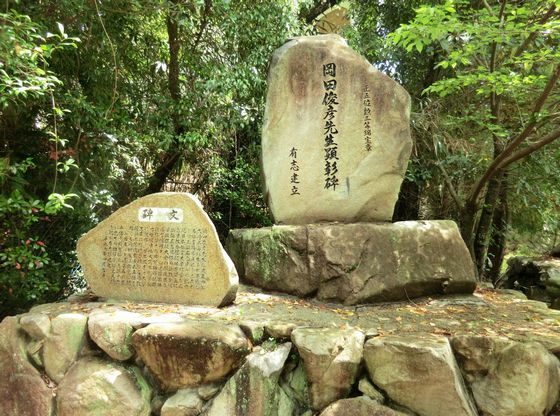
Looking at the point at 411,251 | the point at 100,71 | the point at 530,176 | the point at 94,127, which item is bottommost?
the point at 411,251

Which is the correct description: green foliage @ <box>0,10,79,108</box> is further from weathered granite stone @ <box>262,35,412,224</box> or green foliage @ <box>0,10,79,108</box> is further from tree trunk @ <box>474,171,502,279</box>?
tree trunk @ <box>474,171,502,279</box>

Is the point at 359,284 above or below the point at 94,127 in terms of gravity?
below

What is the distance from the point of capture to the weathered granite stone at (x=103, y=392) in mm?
3203

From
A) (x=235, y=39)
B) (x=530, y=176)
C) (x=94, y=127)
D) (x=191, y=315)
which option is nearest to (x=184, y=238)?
(x=191, y=315)

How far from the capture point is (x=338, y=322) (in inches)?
143

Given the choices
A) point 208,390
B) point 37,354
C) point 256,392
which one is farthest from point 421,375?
point 37,354

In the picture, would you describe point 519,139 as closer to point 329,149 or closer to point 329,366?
point 329,149

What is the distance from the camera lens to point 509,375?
2.87m

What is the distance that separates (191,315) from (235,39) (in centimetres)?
390

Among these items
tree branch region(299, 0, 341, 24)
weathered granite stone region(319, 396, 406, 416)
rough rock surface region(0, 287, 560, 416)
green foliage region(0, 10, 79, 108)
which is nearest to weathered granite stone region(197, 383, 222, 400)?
rough rock surface region(0, 287, 560, 416)

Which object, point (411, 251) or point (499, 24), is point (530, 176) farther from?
point (411, 251)

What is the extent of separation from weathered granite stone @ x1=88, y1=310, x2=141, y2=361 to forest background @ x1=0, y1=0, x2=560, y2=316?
1.09 meters

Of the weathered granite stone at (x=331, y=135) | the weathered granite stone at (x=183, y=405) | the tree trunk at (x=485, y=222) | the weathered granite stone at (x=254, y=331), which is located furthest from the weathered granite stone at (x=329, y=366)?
the tree trunk at (x=485, y=222)

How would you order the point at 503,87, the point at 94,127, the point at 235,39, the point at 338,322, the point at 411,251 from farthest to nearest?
the point at 235,39 → the point at 94,127 → the point at 503,87 → the point at 411,251 → the point at 338,322
